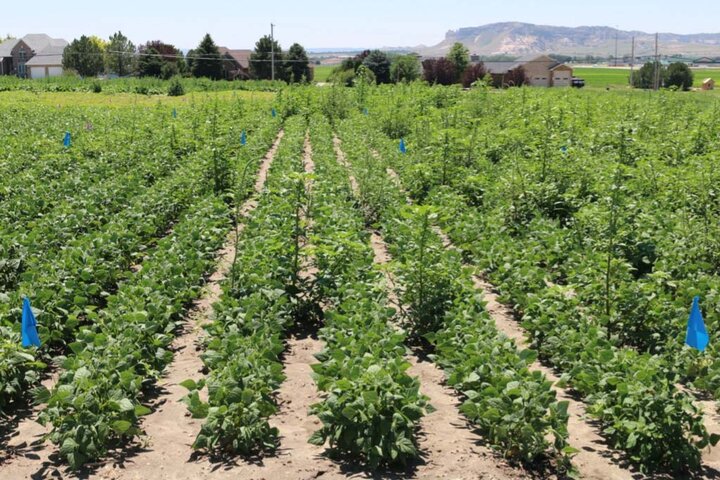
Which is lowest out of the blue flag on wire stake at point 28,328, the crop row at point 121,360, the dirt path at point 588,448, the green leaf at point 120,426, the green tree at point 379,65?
the dirt path at point 588,448

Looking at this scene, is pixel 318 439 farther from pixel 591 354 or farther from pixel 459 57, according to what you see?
pixel 459 57

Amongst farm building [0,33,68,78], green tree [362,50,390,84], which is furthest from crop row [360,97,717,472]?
farm building [0,33,68,78]

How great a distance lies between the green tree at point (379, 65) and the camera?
64.4m

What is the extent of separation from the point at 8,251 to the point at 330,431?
4.93 m

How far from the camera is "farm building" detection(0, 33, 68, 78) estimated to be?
9475 cm

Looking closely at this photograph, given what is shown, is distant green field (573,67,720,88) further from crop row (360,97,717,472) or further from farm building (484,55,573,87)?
crop row (360,97,717,472)

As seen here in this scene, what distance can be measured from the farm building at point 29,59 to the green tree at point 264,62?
122 ft

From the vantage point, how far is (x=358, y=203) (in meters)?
11.4

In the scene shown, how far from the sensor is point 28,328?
201 inches

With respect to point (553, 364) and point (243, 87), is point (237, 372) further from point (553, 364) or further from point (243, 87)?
point (243, 87)

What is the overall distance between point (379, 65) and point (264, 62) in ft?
36.3

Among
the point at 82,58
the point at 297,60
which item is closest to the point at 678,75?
the point at 297,60

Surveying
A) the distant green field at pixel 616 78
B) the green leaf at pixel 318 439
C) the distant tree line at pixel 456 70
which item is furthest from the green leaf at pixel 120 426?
the distant green field at pixel 616 78

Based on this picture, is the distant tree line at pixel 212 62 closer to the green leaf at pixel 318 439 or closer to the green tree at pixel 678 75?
the green tree at pixel 678 75
